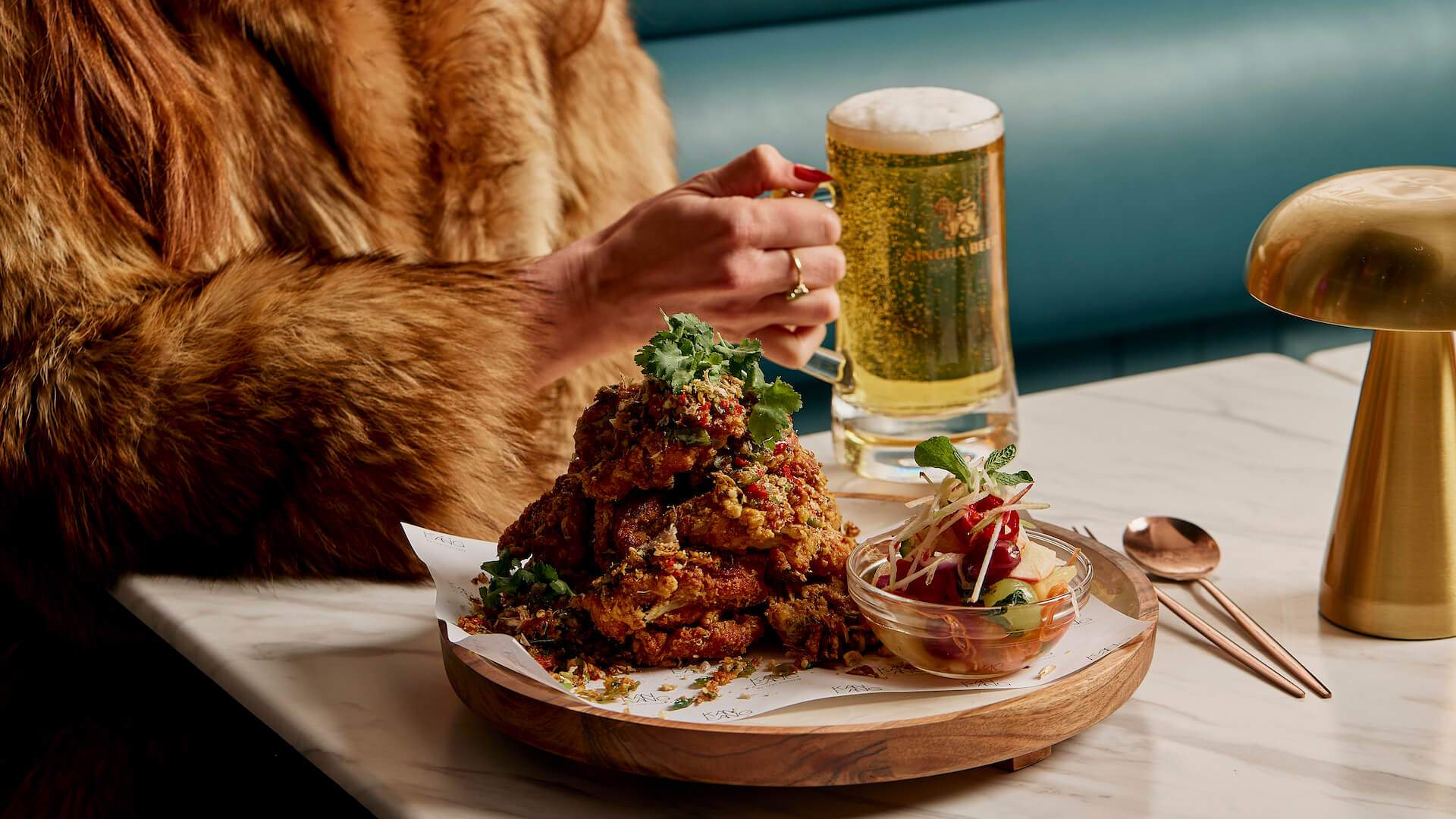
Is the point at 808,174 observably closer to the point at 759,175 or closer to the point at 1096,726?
the point at 759,175

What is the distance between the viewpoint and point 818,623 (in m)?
0.64

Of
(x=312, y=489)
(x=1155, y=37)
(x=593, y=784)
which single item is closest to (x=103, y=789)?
(x=312, y=489)

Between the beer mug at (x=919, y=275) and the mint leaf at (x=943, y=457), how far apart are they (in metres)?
0.29

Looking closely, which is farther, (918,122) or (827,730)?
(918,122)

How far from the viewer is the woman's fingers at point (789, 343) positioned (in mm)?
993

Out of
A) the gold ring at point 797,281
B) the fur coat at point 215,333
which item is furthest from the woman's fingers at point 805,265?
the fur coat at point 215,333

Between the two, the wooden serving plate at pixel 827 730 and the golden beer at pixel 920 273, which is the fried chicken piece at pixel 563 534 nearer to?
the wooden serving plate at pixel 827 730

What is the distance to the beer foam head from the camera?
2.90 feet

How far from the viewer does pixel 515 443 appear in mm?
881

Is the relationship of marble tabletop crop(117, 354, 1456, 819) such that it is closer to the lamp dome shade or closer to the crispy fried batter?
the crispy fried batter

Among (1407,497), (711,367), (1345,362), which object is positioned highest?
(711,367)

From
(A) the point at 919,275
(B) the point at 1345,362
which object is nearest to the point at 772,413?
(A) the point at 919,275

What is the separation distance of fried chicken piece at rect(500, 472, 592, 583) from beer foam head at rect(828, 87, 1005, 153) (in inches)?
13.4

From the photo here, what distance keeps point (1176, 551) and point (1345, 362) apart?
483 millimetres
